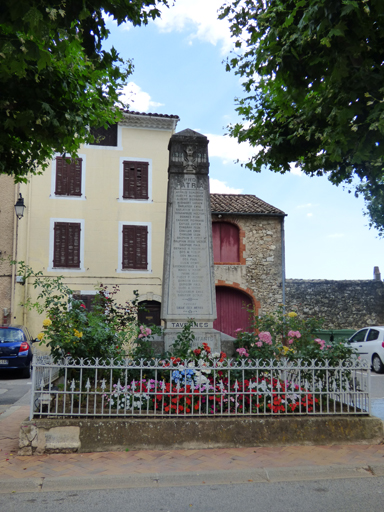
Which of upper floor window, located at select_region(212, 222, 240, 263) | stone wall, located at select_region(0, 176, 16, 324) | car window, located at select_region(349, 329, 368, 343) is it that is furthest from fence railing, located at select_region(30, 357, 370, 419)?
upper floor window, located at select_region(212, 222, 240, 263)

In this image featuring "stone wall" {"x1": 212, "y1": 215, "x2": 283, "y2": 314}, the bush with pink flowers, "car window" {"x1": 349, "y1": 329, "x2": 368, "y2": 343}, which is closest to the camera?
the bush with pink flowers

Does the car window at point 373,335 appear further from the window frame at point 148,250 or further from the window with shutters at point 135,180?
the window with shutters at point 135,180

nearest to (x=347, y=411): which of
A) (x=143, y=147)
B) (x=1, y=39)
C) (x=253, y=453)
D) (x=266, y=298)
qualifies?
(x=253, y=453)

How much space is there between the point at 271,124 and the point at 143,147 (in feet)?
35.3

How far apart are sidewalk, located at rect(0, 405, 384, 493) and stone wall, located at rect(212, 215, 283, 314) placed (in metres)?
14.0

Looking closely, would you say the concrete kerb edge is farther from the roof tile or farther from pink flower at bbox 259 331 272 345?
the roof tile

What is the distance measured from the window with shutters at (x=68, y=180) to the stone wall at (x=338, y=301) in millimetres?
10299

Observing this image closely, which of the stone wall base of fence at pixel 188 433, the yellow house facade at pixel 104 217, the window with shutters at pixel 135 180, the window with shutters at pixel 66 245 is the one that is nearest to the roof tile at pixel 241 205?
the yellow house facade at pixel 104 217

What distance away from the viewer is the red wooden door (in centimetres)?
1909

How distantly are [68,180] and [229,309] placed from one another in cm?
813

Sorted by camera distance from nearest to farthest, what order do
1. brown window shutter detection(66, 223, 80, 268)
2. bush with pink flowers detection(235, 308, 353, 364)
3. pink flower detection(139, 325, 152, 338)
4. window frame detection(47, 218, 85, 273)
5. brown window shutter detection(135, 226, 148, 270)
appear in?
bush with pink flowers detection(235, 308, 353, 364) < pink flower detection(139, 325, 152, 338) < window frame detection(47, 218, 85, 273) < brown window shutter detection(66, 223, 80, 268) < brown window shutter detection(135, 226, 148, 270)

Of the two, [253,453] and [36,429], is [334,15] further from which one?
[36,429]

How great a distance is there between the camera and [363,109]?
5648mm

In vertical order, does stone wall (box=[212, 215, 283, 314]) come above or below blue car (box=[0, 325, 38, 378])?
above
